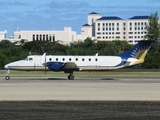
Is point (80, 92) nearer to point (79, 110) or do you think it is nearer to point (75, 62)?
point (79, 110)

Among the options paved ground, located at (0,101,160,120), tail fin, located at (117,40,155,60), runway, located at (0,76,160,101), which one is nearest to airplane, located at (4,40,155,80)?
tail fin, located at (117,40,155,60)

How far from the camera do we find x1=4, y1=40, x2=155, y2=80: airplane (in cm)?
4481

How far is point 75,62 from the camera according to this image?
150 feet

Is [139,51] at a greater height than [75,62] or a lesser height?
greater

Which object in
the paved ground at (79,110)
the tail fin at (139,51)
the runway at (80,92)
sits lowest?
the runway at (80,92)

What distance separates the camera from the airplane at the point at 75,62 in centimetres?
4481

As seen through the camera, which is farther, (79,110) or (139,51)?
(139,51)

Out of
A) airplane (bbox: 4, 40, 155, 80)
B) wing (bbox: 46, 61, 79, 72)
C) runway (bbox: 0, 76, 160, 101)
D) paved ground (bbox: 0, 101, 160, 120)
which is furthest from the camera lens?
airplane (bbox: 4, 40, 155, 80)

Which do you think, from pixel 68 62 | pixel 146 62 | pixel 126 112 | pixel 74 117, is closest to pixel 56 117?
pixel 74 117

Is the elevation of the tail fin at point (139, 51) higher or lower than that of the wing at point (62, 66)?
higher

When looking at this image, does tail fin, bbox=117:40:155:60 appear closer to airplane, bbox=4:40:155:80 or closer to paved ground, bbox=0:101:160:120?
airplane, bbox=4:40:155:80

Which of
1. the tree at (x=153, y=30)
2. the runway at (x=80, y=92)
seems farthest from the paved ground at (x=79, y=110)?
the tree at (x=153, y=30)

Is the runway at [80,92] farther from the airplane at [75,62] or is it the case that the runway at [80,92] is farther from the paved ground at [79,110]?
the airplane at [75,62]

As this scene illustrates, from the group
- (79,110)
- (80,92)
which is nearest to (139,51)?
(80,92)
